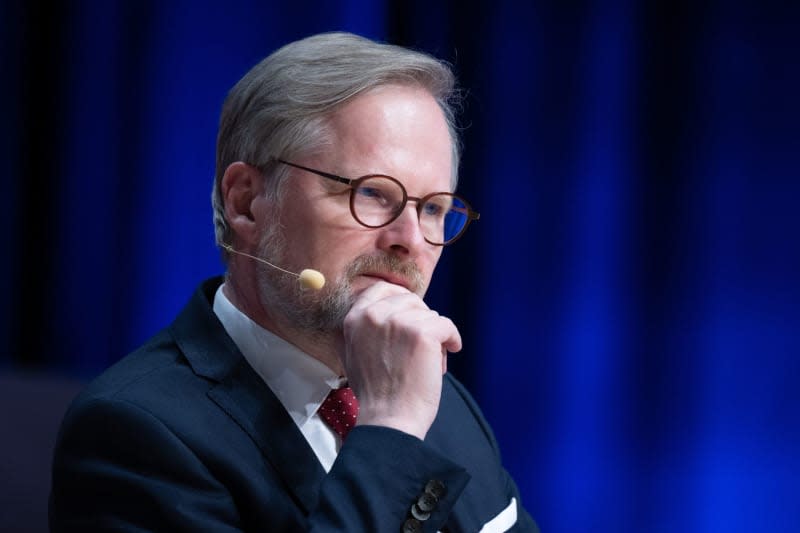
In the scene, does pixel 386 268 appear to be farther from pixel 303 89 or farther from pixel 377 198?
pixel 303 89

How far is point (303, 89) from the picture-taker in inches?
54.1

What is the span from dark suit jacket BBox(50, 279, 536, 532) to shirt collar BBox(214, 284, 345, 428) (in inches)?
1.5

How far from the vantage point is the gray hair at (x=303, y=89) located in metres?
1.36

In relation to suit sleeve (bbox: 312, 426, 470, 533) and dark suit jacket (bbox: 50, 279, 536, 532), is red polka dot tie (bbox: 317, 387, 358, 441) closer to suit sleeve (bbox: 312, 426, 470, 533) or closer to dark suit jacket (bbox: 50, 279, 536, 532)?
dark suit jacket (bbox: 50, 279, 536, 532)

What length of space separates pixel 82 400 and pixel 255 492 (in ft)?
0.88

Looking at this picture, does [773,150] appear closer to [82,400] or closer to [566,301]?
[566,301]

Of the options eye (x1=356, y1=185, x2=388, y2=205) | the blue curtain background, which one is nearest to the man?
eye (x1=356, y1=185, x2=388, y2=205)

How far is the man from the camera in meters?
1.16

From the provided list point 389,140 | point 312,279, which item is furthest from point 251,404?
point 389,140

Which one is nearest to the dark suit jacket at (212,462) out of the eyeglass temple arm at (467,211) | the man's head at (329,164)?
the man's head at (329,164)

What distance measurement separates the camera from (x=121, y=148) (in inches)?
95.3

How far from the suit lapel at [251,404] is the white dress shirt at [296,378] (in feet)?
0.11

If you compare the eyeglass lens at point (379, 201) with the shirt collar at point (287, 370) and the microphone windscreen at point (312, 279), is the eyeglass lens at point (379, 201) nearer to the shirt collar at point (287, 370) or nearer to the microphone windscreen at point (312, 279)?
the microphone windscreen at point (312, 279)

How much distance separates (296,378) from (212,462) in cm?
20
